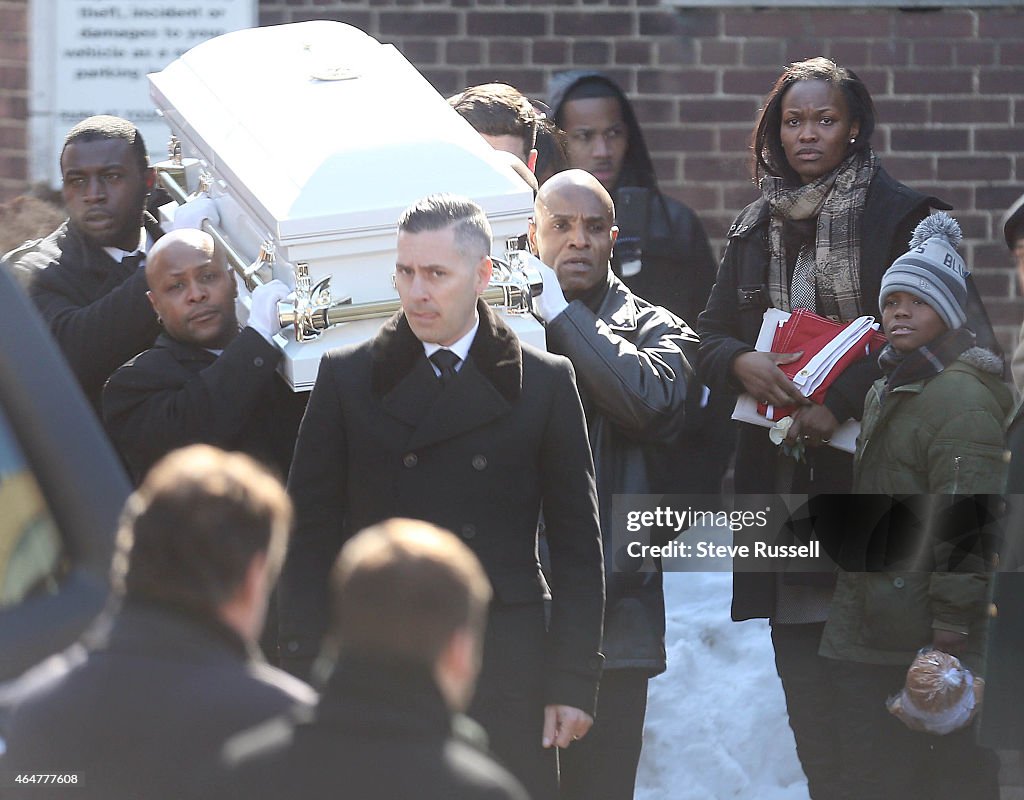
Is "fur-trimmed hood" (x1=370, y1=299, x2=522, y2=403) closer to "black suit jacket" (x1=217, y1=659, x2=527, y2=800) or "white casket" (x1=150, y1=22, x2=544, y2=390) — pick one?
"white casket" (x1=150, y1=22, x2=544, y2=390)

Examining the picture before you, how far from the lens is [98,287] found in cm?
432

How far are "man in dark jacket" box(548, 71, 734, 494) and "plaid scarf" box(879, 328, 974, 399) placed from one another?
0.64 m

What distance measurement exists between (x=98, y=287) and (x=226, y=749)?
8.11 ft

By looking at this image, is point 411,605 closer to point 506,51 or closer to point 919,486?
point 919,486

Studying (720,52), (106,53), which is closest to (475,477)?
(720,52)

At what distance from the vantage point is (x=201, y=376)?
12.5 ft

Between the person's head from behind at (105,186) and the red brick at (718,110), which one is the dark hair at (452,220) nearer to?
the person's head from behind at (105,186)

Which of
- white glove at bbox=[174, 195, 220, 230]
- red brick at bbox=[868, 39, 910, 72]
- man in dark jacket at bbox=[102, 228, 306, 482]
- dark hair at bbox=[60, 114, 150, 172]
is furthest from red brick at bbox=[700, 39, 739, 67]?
man in dark jacket at bbox=[102, 228, 306, 482]

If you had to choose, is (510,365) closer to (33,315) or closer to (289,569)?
(289,569)

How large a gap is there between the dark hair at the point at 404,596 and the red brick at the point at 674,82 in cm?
440

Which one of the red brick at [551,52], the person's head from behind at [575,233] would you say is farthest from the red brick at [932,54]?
the person's head from behind at [575,233]

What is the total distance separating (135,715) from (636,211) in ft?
11.0

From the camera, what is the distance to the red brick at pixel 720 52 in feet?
20.5

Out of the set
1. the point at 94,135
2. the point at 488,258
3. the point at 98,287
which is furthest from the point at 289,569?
the point at 94,135
